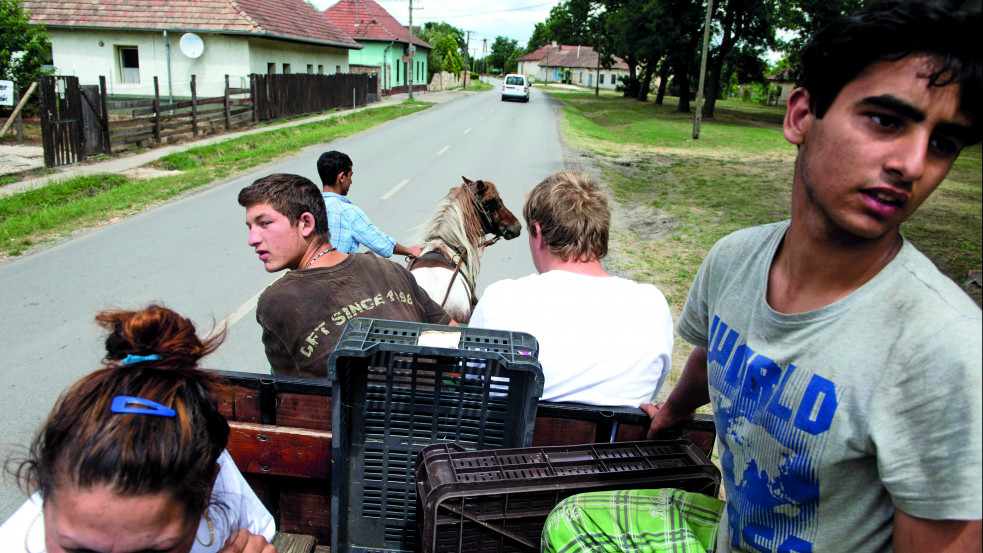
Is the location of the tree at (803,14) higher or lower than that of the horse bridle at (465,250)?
higher

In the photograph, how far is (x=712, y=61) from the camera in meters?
36.4

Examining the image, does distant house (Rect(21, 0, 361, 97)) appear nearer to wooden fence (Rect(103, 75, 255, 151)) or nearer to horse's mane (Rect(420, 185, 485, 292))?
wooden fence (Rect(103, 75, 255, 151))

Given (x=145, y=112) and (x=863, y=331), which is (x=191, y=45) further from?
(x=863, y=331)

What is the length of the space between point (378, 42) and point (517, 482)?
2086 inches

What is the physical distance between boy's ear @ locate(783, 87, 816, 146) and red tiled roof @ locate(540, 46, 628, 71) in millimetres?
120418

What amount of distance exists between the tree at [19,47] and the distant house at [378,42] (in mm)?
29209

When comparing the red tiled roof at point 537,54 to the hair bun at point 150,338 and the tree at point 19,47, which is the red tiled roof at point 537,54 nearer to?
the tree at point 19,47

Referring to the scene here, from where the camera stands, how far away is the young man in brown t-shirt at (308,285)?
2.91 meters

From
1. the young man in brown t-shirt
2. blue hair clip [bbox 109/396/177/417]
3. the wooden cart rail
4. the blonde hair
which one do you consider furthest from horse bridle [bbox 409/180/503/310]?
blue hair clip [bbox 109/396/177/417]

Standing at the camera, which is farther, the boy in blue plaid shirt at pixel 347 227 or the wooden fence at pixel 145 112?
the wooden fence at pixel 145 112

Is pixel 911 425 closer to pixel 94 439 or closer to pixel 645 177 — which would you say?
pixel 94 439

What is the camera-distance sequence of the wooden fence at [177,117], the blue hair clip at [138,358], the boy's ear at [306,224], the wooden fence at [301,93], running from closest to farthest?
the blue hair clip at [138,358]
the boy's ear at [306,224]
the wooden fence at [177,117]
the wooden fence at [301,93]

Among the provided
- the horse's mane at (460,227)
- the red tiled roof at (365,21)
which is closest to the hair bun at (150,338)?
the horse's mane at (460,227)

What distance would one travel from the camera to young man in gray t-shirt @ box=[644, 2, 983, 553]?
1169mm
